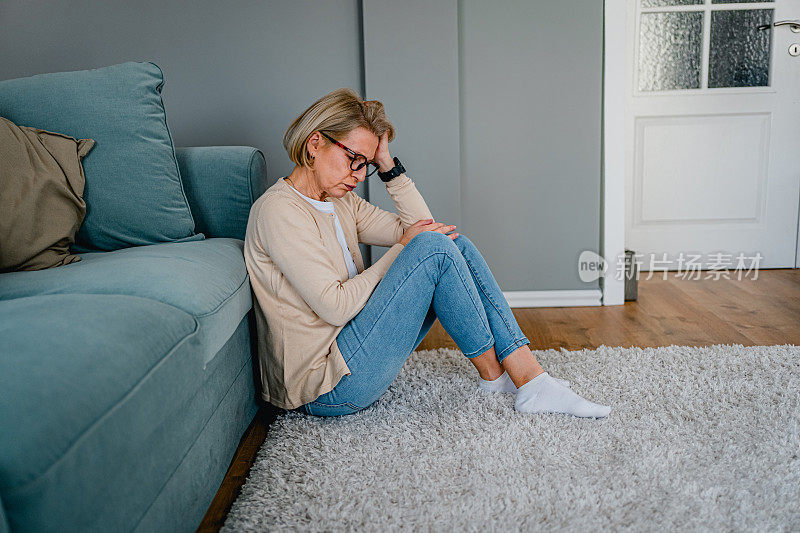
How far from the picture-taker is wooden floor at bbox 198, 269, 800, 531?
7.52 ft

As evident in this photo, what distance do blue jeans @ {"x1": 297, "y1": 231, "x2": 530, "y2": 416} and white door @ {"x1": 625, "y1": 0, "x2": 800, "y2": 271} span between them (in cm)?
214

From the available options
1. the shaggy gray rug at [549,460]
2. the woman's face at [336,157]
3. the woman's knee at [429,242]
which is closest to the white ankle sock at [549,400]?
the shaggy gray rug at [549,460]

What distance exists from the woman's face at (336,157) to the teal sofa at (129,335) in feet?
0.98

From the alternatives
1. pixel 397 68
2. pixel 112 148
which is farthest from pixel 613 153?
pixel 112 148

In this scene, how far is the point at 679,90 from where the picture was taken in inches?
128

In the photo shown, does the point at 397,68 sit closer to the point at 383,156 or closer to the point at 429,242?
the point at 383,156

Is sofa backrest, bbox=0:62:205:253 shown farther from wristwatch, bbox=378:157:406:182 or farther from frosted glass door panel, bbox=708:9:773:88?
frosted glass door panel, bbox=708:9:773:88

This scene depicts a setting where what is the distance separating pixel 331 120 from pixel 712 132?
100 inches

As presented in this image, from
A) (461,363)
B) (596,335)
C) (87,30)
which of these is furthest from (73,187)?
(596,335)

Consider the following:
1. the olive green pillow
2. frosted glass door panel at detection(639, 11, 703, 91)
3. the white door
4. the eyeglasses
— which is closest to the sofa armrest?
the olive green pillow

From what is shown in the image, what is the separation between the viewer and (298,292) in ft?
4.79

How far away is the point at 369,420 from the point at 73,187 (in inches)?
37.5

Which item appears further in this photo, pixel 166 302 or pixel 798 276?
pixel 798 276

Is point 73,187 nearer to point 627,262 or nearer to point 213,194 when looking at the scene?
point 213,194
